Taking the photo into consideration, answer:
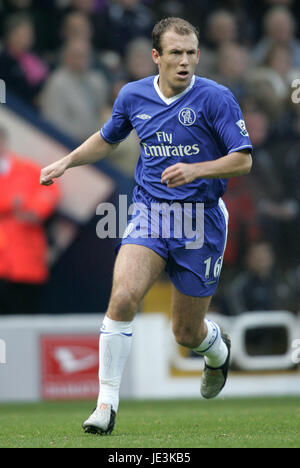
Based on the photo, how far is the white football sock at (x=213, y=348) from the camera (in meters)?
6.34

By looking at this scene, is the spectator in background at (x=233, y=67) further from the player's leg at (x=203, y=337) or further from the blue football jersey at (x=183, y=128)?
the blue football jersey at (x=183, y=128)

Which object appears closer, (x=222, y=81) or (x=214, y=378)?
(x=214, y=378)

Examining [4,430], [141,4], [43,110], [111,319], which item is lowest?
[4,430]

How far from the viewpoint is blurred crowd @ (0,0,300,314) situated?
10.4 m

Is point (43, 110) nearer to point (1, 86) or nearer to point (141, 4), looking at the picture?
point (1, 86)

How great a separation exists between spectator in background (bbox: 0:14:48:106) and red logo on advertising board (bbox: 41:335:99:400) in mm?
2930

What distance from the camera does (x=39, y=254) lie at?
998 centimetres

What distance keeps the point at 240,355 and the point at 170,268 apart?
14.5ft

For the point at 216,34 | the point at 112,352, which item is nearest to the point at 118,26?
the point at 216,34

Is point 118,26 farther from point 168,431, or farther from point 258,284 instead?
point 168,431

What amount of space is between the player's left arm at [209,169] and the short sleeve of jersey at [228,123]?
63 mm

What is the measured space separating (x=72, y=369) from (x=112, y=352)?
4649 mm

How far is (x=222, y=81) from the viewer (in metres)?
11.2
